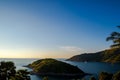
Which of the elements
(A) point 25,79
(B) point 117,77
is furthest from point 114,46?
(A) point 25,79

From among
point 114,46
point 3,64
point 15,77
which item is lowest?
point 15,77

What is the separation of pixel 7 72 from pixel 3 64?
1.81m

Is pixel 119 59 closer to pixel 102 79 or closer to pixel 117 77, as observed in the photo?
pixel 117 77

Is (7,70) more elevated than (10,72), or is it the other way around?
(7,70)

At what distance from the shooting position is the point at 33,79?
188125 millimetres

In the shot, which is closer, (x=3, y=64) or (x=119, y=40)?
(x=119, y=40)

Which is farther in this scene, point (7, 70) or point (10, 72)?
point (7, 70)

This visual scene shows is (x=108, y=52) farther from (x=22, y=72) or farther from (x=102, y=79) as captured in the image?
(x=102, y=79)

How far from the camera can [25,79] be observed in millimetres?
41094

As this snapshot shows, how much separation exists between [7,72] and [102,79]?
3166cm

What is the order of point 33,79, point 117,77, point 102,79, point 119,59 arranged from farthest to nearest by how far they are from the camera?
1. point 33,79
2. point 102,79
3. point 117,77
4. point 119,59

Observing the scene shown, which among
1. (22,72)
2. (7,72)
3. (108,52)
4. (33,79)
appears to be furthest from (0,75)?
(33,79)

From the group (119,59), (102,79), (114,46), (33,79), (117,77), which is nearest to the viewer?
(119,59)

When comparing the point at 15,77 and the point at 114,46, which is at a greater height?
the point at 114,46
